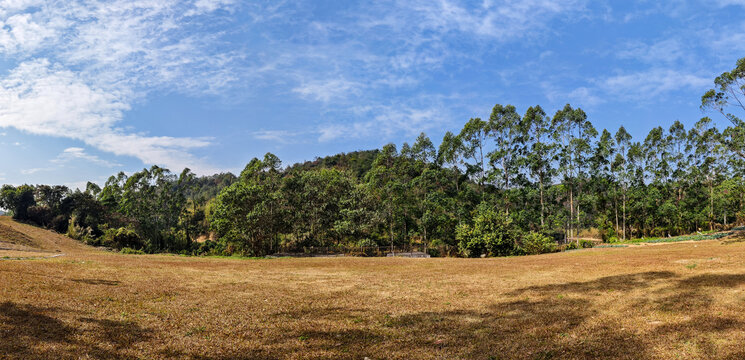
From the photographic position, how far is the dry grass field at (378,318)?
9086 mm

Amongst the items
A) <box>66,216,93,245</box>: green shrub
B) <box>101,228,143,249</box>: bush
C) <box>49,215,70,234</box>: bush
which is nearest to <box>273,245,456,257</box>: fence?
<box>101,228,143,249</box>: bush

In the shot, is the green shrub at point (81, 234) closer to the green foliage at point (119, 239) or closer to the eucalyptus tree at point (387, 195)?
the green foliage at point (119, 239)

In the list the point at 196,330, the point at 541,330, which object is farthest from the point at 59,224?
the point at 541,330

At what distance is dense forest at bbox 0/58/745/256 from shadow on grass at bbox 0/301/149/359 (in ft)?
136

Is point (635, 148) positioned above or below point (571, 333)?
above

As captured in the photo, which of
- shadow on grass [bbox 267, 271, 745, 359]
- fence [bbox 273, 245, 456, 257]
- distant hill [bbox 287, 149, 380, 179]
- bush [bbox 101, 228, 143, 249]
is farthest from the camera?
distant hill [bbox 287, 149, 380, 179]

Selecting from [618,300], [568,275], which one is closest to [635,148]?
[568,275]

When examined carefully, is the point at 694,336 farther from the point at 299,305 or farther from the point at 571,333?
the point at 299,305

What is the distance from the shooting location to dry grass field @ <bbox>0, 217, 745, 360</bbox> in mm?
9086

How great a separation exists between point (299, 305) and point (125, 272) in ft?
48.7

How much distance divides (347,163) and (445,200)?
260 ft

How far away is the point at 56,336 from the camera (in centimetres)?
948

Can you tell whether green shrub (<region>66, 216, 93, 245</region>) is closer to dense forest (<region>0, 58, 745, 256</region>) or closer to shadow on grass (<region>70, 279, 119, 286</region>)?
dense forest (<region>0, 58, 745, 256</region>)

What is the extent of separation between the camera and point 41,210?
75125 millimetres
